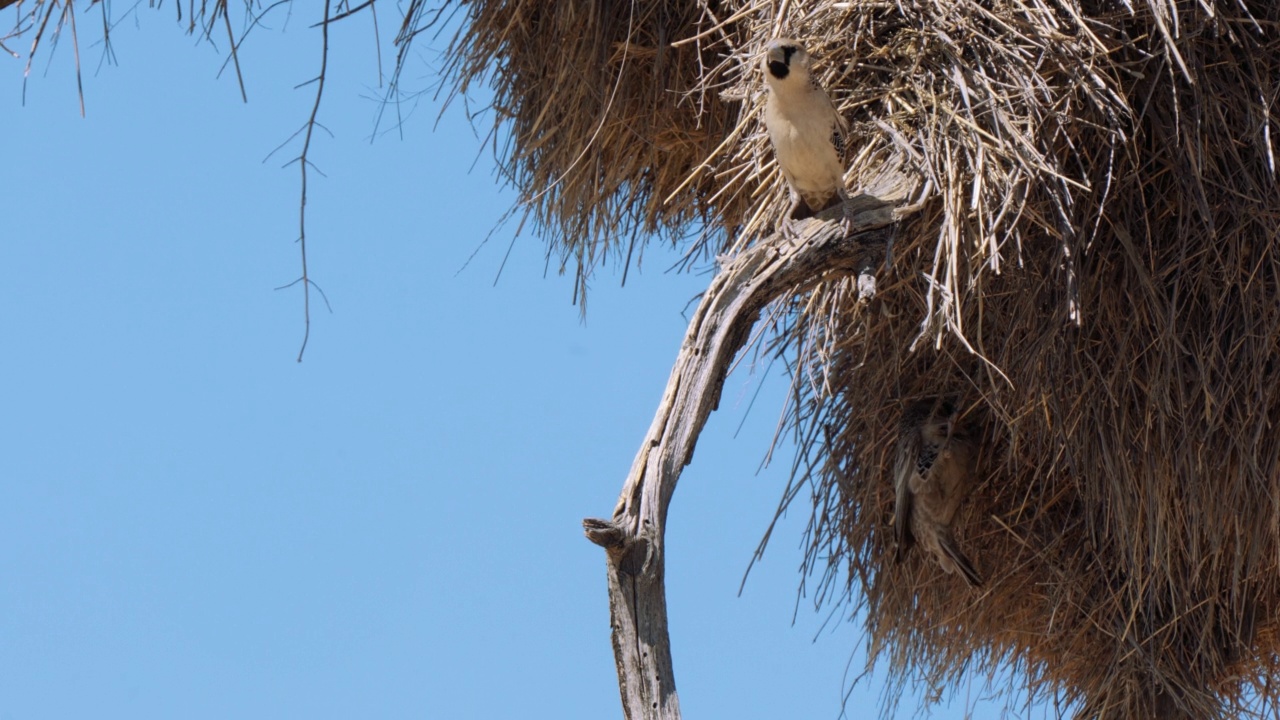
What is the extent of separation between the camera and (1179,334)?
2.48 m

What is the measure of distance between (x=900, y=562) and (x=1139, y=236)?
2.58 ft

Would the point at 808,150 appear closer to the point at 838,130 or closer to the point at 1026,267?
the point at 838,130

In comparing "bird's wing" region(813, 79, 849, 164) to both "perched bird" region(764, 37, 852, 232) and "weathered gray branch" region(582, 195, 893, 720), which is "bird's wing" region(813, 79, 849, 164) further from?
"weathered gray branch" region(582, 195, 893, 720)

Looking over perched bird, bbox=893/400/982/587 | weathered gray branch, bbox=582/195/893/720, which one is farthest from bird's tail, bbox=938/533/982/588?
weathered gray branch, bbox=582/195/893/720

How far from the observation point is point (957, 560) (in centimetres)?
288

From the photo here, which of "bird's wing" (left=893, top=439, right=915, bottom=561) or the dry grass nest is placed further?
"bird's wing" (left=893, top=439, right=915, bottom=561)

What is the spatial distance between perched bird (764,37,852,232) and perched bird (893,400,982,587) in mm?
676

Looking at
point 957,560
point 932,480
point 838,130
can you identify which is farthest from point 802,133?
point 957,560

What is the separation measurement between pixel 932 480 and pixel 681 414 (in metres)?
0.97

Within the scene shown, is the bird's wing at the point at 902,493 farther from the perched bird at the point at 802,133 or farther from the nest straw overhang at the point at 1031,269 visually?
the perched bird at the point at 802,133

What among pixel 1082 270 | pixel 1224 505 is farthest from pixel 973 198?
pixel 1224 505

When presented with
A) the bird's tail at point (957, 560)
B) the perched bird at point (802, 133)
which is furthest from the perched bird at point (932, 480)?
the perched bird at point (802, 133)

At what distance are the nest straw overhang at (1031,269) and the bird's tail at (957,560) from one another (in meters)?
0.10

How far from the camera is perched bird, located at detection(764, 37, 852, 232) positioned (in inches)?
87.8
